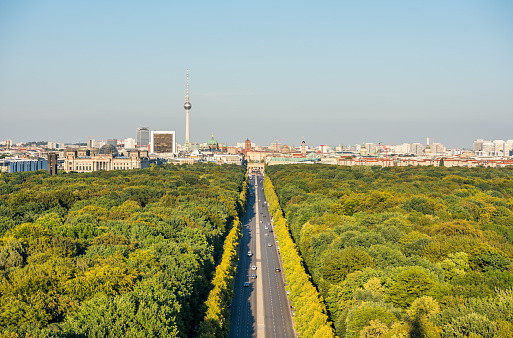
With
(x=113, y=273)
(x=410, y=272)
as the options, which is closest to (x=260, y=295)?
(x=410, y=272)

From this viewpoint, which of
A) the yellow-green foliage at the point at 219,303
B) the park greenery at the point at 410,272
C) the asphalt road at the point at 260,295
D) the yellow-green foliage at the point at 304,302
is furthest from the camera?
the asphalt road at the point at 260,295

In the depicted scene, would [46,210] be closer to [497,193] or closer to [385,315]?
[385,315]

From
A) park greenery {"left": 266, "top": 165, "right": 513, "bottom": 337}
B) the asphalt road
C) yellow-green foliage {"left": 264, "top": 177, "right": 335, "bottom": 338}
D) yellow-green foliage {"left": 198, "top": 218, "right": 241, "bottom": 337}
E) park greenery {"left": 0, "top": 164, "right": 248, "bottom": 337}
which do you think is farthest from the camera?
the asphalt road

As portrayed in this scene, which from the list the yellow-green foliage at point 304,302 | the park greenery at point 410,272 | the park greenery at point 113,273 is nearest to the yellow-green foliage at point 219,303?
the park greenery at point 113,273

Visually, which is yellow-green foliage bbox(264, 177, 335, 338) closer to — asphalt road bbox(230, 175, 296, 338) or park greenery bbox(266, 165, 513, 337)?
park greenery bbox(266, 165, 513, 337)

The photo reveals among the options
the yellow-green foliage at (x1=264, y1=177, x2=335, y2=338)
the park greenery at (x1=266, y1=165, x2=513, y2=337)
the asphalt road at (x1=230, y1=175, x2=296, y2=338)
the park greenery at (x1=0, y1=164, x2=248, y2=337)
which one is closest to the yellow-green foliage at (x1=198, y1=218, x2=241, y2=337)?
the park greenery at (x1=0, y1=164, x2=248, y2=337)

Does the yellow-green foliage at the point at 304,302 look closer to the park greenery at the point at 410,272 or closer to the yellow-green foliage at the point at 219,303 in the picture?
the park greenery at the point at 410,272

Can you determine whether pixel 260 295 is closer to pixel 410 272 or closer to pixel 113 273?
pixel 410 272

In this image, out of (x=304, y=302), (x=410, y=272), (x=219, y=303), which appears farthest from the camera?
(x=304, y=302)
